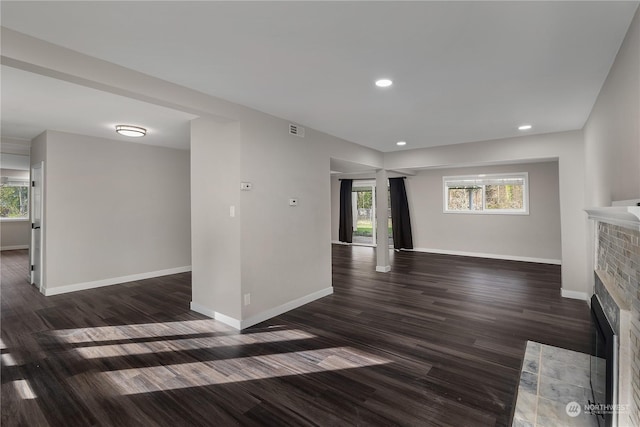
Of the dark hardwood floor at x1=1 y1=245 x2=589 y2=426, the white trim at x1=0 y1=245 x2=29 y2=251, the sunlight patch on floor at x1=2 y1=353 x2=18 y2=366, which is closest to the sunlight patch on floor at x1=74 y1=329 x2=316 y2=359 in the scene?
the dark hardwood floor at x1=1 y1=245 x2=589 y2=426

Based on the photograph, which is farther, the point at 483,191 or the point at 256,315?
the point at 483,191

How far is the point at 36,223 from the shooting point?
16.3ft

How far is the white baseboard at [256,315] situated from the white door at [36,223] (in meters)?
3.04

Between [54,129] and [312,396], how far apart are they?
5.20 m

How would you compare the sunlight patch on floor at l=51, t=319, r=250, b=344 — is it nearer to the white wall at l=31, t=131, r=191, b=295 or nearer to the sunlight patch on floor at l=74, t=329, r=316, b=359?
the sunlight patch on floor at l=74, t=329, r=316, b=359

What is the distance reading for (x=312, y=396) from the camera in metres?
2.19

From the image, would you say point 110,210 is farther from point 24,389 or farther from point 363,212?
point 363,212

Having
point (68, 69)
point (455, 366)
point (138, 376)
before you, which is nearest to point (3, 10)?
point (68, 69)

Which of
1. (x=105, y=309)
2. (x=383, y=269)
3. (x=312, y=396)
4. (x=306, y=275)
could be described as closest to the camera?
(x=312, y=396)

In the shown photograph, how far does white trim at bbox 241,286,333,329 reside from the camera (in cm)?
344

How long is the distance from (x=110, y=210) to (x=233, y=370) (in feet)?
13.6

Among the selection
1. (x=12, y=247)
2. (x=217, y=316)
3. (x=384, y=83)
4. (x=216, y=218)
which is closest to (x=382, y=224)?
(x=216, y=218)

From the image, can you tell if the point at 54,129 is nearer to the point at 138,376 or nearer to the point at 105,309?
the point at 105,309

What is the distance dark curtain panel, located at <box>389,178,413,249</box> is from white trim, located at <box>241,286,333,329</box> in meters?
4.60
